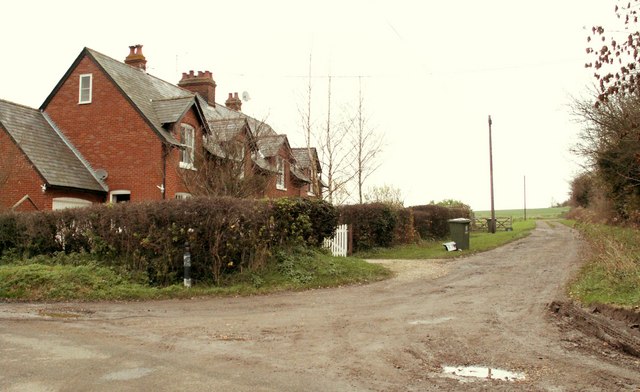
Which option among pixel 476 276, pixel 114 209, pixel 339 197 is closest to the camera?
pixel 114 209

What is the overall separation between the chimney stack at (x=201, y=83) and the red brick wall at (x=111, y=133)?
403 inches

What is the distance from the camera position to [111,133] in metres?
23.9

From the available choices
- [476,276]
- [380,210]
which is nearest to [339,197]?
[380,210]

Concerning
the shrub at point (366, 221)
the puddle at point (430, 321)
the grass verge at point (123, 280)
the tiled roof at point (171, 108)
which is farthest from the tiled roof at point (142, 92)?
the puddle at point (430, 321)

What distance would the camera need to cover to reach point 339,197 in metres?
29.2

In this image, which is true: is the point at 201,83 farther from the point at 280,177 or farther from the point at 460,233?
the point at 460,233

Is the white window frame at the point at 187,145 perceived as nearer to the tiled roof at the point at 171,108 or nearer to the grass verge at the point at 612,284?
the tiled roof at the point at 171,108

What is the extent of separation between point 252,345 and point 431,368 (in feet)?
8.08

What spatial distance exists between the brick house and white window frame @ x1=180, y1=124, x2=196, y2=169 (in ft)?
0.14

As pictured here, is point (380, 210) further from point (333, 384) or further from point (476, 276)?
point (333, 384)

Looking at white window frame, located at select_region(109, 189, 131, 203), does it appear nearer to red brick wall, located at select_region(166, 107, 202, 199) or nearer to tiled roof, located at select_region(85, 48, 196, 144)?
red brick wall, located at select_region(166, 107, 202, 199)

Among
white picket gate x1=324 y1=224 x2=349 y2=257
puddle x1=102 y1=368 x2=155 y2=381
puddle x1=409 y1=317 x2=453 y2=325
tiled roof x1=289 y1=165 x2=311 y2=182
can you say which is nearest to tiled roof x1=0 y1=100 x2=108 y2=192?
white picket gate x1=324 y1=224 x2=349 y2=257

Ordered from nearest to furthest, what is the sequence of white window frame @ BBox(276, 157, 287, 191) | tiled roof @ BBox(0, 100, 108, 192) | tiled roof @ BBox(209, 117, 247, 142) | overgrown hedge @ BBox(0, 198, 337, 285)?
overgrown hedge @ BBox(0, 198, 337, 285)
tiled roof @ BBox(0, 100, 108, 192)
tiled roof @ BBox(209, 117, 247, 142)
white window frame @ BBox(276, 157, 287, 191)

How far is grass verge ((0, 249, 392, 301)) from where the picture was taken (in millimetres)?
12125
